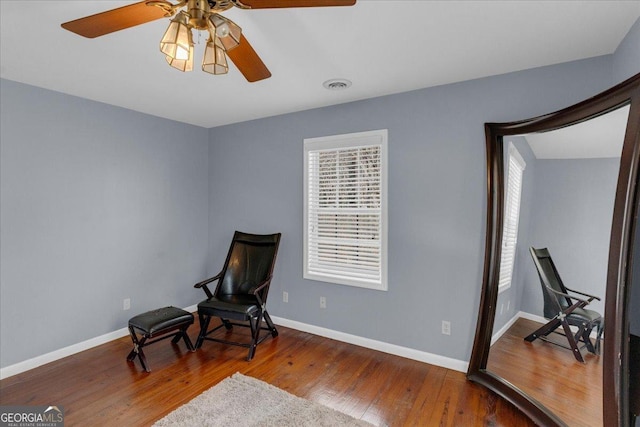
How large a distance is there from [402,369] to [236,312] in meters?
1.57

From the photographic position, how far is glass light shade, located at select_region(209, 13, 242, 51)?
4.12 ft

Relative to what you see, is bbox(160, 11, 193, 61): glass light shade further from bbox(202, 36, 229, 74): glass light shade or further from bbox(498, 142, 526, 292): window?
bbox(498, 142, 526, 292): window

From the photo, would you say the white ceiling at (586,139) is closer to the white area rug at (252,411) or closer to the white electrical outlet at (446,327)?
the white electrical outlet at (446,327)

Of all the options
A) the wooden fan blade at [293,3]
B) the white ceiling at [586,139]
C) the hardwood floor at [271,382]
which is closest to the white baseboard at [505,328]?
the hardwood floor at [271,382]

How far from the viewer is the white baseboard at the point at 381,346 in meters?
2.75

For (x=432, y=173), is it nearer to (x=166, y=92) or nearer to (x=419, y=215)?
(x=419, y=215)

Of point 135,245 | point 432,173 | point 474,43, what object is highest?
point 474,43

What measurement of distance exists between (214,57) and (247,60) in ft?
1.09

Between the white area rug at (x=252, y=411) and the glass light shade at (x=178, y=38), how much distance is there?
2141 mm

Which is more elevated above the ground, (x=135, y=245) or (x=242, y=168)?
(x=242, y=168)

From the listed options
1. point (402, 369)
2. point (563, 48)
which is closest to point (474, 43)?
point (563, 48)

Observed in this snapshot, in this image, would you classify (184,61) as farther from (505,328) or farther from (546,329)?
(505,328)

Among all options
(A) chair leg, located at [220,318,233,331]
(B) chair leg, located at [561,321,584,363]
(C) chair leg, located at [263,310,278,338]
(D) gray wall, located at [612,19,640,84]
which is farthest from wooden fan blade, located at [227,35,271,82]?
(A) chair leg, located at [220,318,233,331]

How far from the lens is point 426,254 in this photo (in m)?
2.85
